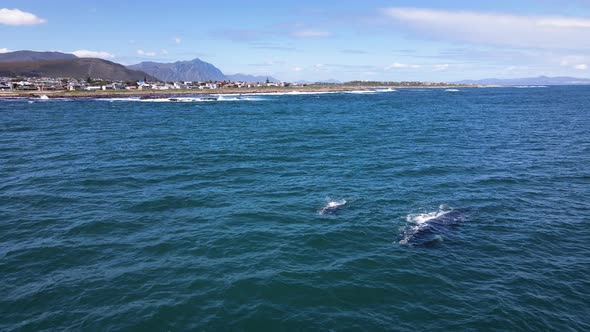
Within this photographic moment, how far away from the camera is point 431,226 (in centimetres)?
2572

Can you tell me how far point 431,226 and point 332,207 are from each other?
8268 mm

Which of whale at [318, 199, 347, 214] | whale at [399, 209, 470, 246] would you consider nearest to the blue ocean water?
whale at [399, 209, 470, 246]

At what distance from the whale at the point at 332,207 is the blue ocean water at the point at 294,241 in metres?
0.62

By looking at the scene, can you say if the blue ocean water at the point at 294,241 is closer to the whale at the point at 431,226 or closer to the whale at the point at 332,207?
the whale at the point at 431,226

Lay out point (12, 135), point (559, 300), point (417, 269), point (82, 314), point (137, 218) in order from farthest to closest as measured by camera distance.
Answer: point (12, 135), point (137, 218), point (417, 269), point (559, 300), point (82, 314)

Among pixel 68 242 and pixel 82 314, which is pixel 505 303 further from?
pixel 68 242

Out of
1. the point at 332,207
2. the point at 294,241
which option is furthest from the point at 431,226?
the point at 294,241

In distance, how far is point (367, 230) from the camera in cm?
2572

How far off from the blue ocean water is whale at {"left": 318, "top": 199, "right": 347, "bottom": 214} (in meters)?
0.62

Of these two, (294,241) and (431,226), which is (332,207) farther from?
(431,226)

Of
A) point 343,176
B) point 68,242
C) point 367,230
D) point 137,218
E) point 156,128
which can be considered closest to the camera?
point 68,242

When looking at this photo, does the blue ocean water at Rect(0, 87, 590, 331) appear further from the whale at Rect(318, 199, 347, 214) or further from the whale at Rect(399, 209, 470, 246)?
the whale at Rect(318, 199, 347, 214)

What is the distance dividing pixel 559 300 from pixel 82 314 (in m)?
24.4

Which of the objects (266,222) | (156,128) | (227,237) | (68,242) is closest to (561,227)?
(266,222)
